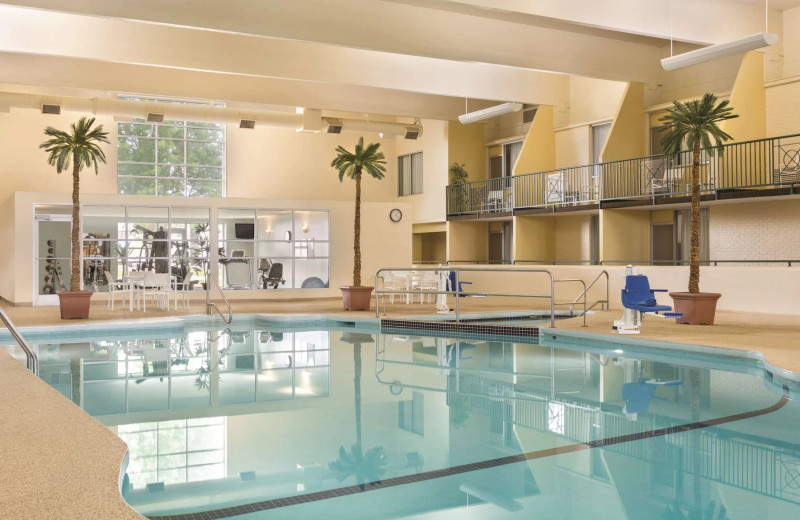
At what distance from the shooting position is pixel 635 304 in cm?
1040

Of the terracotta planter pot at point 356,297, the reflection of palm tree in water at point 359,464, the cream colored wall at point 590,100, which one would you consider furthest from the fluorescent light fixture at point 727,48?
the reflection of palm tree in water at point 359,464

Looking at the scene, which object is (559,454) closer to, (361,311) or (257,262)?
(361,311)

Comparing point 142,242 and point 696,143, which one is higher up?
point 696,143

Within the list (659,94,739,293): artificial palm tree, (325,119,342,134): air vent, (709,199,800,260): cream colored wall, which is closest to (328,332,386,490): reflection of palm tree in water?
(659,94,739,293): artificial palm tree

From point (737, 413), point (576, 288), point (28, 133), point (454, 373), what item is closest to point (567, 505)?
point (737, 413)

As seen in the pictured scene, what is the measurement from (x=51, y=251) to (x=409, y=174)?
11764 mm

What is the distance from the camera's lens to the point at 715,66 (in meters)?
16.9

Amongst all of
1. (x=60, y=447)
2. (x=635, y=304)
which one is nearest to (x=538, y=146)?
(x=635, y=304)

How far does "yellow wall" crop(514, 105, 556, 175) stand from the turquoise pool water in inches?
447

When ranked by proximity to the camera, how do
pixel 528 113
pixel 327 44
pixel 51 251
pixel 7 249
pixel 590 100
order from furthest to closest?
pixel 528 113 < pixel 590 100 < pixel 7 249 < pixel 51 251 < pixel 327 44

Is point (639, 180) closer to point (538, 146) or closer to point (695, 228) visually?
point (538, 146)

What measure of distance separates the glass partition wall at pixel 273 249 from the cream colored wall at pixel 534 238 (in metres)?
5.30

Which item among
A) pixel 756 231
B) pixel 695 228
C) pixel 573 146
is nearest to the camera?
pixel 695 228

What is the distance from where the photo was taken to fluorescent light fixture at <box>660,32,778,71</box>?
9633 mm
